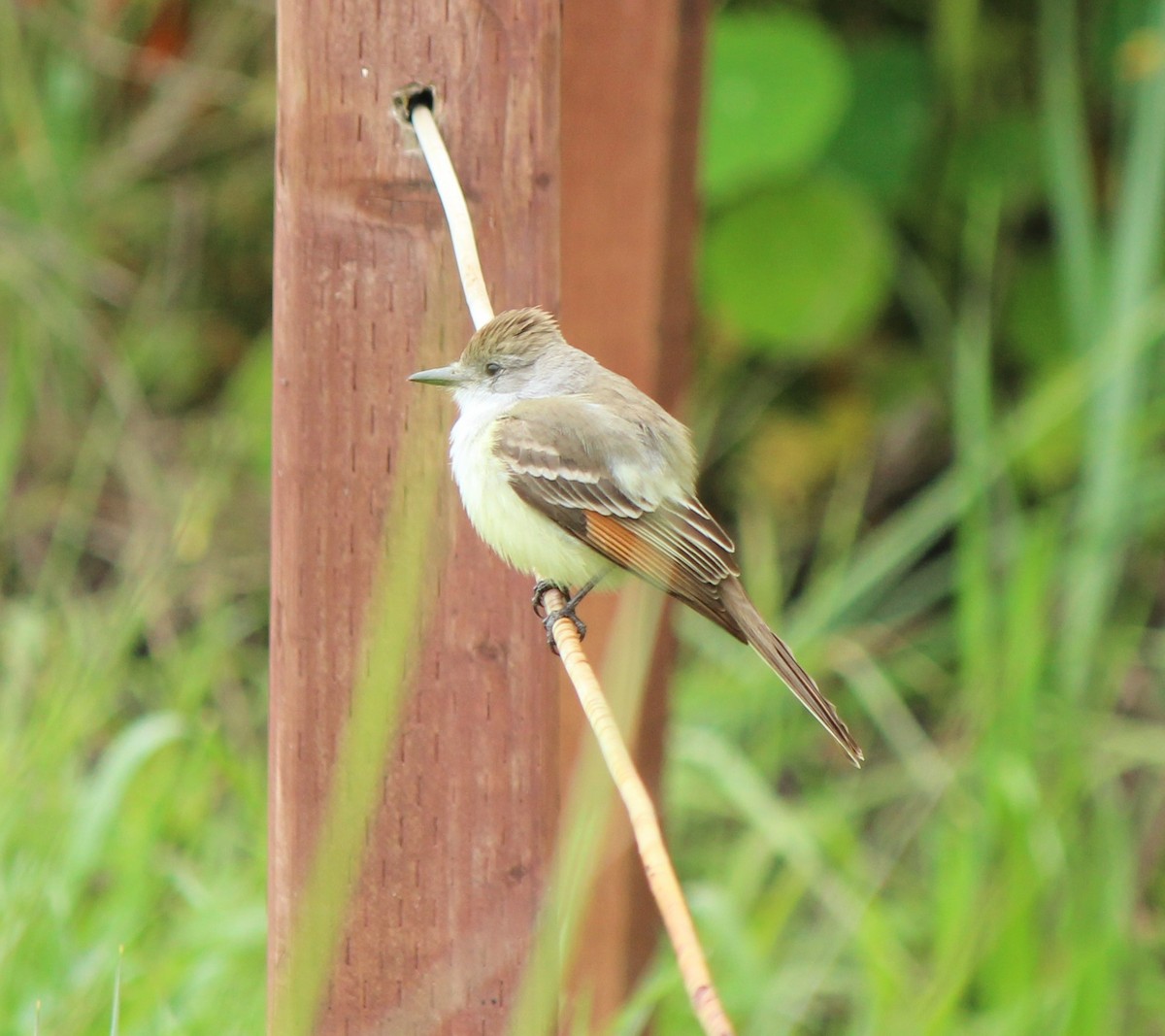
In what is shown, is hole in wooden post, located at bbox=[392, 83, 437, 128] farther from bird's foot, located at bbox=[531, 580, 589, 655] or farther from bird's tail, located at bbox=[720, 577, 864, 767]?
bird's tail, located at bbox=[720, 577, 864, 767]

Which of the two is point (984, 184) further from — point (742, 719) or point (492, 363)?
point (492, 363)

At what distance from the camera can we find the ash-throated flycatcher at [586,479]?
247 centimetres

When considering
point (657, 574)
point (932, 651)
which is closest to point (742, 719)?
point (932, 651)

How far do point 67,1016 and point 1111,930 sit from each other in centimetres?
185

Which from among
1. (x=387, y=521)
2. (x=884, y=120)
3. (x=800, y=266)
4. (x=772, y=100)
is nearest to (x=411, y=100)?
(x=387, y=521)

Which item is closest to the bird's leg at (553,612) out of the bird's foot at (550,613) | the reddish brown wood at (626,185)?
the bird's foot at (550,613)

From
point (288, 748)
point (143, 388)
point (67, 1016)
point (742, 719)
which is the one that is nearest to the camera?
point (288, 748)

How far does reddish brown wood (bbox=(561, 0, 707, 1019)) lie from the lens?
2.97 m

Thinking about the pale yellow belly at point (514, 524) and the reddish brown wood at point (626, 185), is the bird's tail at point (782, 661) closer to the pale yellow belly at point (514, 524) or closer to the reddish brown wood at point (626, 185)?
the pale yellow belly at point (514, 524)

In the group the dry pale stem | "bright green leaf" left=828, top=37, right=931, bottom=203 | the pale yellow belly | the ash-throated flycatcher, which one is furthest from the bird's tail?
"bright green leaf" left=828, top=37, right=931, bottom=203

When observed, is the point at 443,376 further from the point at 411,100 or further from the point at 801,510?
the point at 801,510

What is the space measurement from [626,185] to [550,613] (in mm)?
1091

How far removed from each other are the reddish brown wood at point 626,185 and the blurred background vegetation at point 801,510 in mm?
756

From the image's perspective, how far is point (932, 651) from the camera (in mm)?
4746
